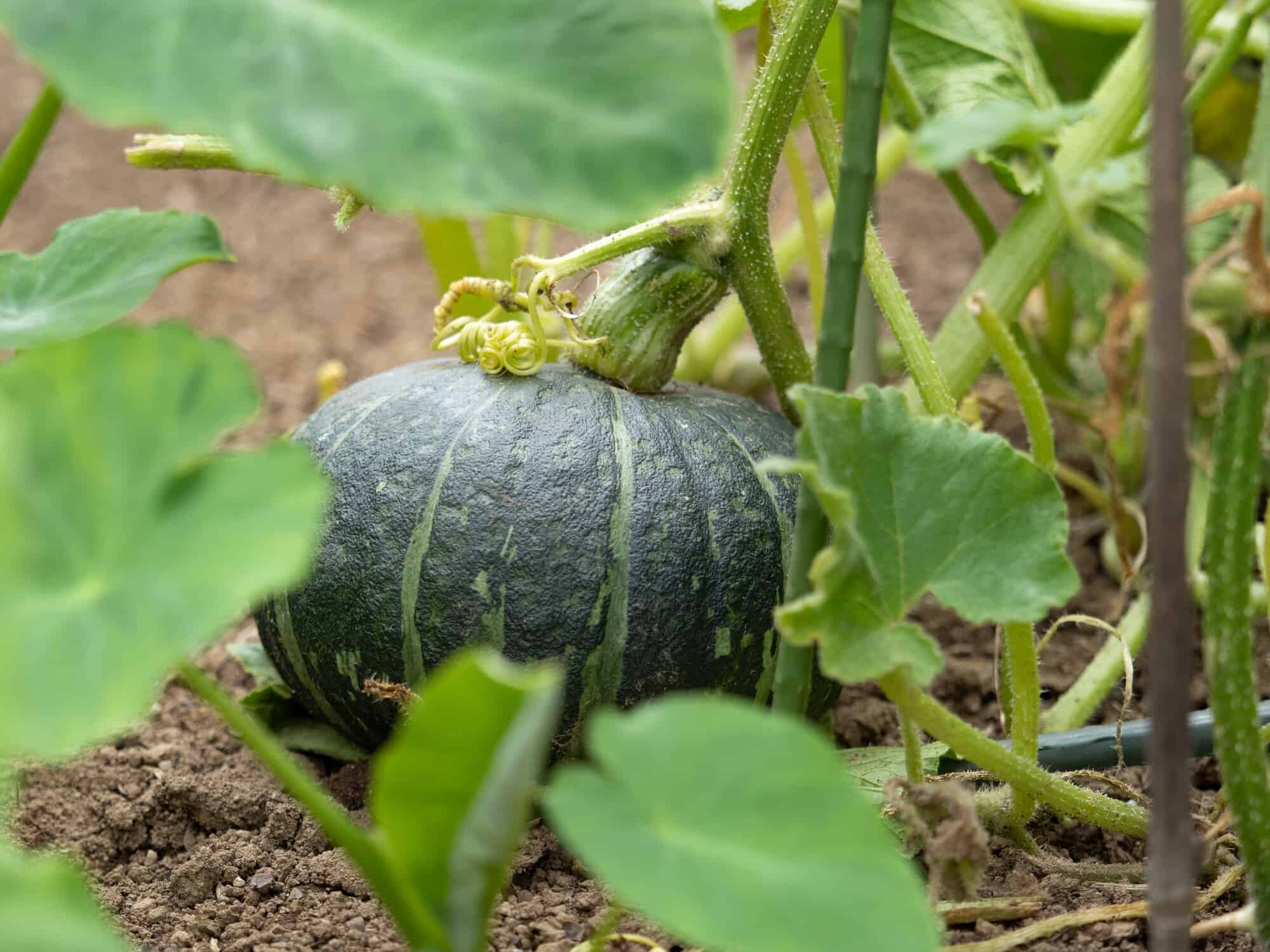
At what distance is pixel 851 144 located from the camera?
31.0 inches

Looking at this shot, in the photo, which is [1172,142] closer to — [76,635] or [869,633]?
[869,633]

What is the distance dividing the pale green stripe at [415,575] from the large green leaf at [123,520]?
0.48m

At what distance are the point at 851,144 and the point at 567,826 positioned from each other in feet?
1.46

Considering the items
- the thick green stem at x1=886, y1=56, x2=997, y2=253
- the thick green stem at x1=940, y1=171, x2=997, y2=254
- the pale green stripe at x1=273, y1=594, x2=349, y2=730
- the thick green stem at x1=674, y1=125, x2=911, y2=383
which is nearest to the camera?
the pale green stripe at x1=273, y1=594, x2=349, y2=730

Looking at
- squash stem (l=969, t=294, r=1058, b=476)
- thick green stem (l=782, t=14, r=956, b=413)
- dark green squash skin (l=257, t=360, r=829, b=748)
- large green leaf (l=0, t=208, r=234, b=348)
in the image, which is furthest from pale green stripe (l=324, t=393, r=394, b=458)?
squash stem (l=969, t=294, r=1058, b=476)

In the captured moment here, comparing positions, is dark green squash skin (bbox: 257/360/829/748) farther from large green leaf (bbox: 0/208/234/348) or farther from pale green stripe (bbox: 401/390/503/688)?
large green leaf (bbox: 0/208/234/348)

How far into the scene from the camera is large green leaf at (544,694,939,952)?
0.58 m

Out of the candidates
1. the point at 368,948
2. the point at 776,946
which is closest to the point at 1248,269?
the point at 776,946

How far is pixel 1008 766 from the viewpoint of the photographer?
3.09 ft

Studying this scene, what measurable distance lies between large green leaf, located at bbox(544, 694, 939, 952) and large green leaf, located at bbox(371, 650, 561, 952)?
3cm

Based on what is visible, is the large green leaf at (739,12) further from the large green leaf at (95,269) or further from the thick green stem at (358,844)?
the thick green stem at (358,844)

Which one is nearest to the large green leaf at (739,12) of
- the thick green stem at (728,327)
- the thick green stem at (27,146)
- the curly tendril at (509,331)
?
the curly tendril at (509,331)

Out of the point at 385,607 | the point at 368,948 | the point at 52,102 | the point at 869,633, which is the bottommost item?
the point at 368,948

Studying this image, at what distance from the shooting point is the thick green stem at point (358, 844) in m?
0.68
